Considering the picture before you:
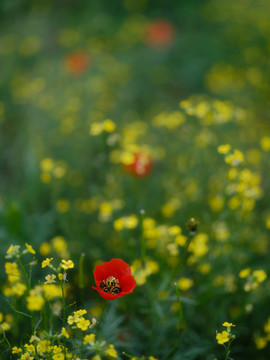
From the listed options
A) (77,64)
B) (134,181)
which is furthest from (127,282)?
(77,64)

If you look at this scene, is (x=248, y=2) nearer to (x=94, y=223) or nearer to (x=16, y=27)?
(x=16, y=27)

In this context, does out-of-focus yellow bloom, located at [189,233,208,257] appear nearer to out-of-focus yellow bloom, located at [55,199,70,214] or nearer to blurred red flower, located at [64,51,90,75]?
out-of-focus yellow bloom, located at [55,199,70,214]

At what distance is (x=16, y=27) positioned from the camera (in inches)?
177

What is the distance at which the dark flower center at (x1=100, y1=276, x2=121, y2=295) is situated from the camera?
1093 millimetres

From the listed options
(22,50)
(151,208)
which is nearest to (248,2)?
(22,50)

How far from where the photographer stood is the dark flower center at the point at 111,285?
109 centimetres

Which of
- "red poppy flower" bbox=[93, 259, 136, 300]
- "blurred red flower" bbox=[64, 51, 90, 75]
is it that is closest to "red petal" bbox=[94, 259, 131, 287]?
"red poppy flower" bbox=[93, 259, 136, 300]

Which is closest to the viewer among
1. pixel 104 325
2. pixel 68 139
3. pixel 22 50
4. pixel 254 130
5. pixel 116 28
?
pixel 104 325

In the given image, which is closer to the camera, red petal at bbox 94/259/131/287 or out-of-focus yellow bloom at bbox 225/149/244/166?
red petal at bbox 94/259/131/287

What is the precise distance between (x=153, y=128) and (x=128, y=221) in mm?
1786

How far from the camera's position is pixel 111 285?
3.63 feet

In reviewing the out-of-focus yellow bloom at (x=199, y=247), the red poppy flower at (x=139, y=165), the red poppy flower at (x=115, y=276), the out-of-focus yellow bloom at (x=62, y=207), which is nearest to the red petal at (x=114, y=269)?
the red poppy flower at (x=115, y=276)

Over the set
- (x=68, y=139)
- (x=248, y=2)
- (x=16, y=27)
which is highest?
(x=248, y=2)

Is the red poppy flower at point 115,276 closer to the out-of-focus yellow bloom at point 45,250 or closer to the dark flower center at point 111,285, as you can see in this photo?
the dark flower center at point 111,285
